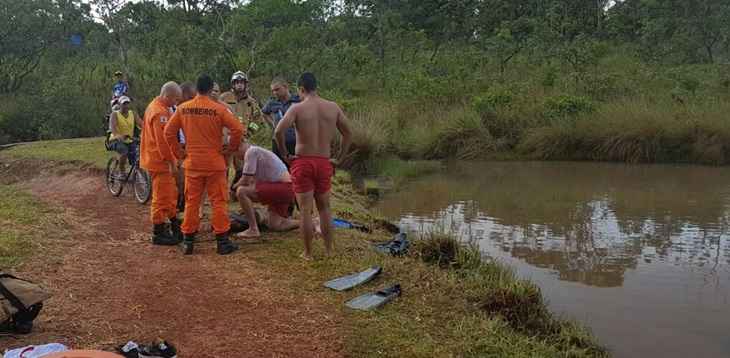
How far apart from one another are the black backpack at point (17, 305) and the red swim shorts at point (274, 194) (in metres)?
2.84

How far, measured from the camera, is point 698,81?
60.4 ft

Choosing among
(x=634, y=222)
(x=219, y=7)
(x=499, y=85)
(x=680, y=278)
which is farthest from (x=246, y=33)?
(x=680, y=278)

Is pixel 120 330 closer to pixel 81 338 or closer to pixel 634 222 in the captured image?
pixel 81 338

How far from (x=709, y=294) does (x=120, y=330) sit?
530cm

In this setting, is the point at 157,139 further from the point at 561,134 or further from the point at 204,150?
the point at 561,134

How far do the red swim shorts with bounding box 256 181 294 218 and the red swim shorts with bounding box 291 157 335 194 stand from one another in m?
→ 1.18

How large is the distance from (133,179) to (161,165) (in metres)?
2.50

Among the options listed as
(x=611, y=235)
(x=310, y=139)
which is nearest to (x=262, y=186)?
(x=310, y=139)

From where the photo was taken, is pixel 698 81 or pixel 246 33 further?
pixel 246 33

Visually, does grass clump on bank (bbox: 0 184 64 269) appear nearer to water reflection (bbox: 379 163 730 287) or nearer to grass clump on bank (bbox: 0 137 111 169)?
grass clump on bank (bbox: 0 137 111 169)

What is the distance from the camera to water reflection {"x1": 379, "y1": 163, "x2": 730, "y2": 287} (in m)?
7.70

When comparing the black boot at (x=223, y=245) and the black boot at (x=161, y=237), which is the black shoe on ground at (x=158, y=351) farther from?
the black boot at (x=161, y=237)

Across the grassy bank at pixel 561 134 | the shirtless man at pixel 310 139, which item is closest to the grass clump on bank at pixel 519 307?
the shirtless man at pixel 310 139

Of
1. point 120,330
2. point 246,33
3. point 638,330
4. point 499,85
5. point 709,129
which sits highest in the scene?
point 246,33
